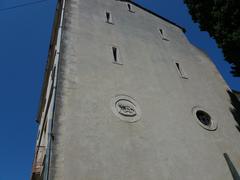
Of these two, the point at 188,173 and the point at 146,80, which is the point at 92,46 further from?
the point at 188,173

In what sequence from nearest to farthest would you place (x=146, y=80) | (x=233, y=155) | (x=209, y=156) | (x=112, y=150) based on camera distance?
(x=112, y=150)
(x=209, y=156)
(x=233, y=155)
(x=146, y=80)

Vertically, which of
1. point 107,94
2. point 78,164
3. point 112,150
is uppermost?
point 107,94

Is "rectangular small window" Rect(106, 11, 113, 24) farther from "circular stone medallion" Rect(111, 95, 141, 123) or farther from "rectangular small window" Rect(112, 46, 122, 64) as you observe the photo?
"circular stone medallion" Rect(111, 95, 141, 123)

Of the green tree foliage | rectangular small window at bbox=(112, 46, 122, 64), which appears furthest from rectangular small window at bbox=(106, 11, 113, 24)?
the green tree foliage

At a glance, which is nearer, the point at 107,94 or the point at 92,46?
the point at 107,94

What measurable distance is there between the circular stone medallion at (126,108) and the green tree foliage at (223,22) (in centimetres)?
557

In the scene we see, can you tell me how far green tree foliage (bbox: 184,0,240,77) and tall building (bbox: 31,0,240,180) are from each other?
2.24 m

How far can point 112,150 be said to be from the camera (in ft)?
23.0

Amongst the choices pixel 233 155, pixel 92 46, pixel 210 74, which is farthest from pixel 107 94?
pixel 210 74

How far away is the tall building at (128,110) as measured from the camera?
6727 millimetres

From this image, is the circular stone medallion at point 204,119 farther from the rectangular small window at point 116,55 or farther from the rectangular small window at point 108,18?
the rectangular small window at point 108,18

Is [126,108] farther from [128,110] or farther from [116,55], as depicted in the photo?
[116,55]

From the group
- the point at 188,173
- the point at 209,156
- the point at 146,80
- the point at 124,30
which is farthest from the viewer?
the point at 124,30

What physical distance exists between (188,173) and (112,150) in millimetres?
2825
